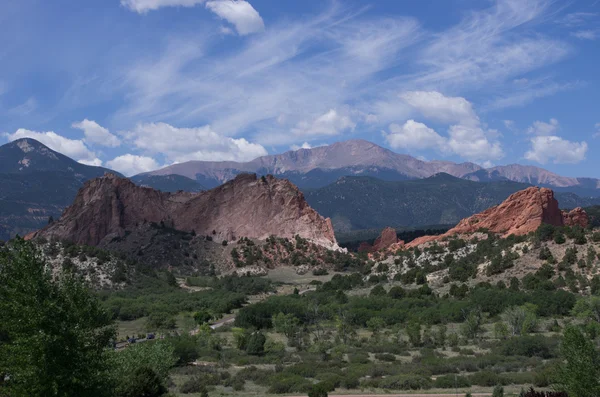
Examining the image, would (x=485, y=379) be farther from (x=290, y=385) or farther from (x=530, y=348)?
(x=290, y=385)

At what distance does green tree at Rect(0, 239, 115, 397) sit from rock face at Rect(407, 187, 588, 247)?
3309 inches

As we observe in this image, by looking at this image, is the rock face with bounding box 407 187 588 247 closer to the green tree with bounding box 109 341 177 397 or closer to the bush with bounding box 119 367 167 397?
the green tree with bounding box 109 341 177 397

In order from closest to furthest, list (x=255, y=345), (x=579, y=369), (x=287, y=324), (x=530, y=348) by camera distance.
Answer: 1. (x=579, y=369)
2. (x=530, y=348)
3. (x=255, y=345)
4. (x=287, y=324)

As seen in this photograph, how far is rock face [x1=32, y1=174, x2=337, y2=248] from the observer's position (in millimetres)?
125812

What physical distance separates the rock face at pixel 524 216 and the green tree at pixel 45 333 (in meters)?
84.1

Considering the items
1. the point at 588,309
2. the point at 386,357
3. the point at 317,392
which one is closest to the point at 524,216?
the point at 588,309

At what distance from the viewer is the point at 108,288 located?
292 feet

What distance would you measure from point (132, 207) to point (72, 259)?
116 ft

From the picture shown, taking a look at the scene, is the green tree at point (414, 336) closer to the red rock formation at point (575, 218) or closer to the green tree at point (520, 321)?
the green tree at point (520, 321)

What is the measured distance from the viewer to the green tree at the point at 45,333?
60.7ft

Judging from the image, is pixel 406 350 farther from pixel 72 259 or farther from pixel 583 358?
pixel 72 259

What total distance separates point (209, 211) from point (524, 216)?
231 feet

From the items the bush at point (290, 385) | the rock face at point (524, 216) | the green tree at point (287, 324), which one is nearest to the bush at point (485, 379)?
the bush at point (290, 385)

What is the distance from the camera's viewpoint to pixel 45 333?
1880 cm
